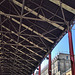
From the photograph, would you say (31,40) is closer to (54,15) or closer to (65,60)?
(54,15)

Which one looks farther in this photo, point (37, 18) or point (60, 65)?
point (60, 65)

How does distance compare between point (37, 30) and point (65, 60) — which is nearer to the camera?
point (37, 30)

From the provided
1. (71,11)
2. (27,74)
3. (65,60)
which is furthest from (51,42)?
(65,60)

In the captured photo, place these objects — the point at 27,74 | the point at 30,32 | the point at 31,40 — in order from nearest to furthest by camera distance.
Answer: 1. the point at 30,32
2. the point at 31,40
3. the point at 27,74

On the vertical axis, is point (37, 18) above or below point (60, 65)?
below

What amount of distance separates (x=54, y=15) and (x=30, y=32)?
6.28 meters

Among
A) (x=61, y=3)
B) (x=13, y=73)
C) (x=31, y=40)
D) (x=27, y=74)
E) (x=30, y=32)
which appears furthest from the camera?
(x=13, y=73)

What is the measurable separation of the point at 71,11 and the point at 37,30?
6.44 m

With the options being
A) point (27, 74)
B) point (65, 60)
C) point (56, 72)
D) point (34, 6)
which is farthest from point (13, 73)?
point (34, 6)

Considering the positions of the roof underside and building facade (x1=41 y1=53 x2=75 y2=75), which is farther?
building facade (x1=41 y1=53 x2=75 y2=75)

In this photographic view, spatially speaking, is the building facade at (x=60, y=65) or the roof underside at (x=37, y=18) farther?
the building facade at (x=60, y=65)

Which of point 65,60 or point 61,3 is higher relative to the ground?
point 65,60

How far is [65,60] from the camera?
50719 millimetres

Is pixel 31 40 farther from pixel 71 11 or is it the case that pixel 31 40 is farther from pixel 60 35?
pixel 71 11
